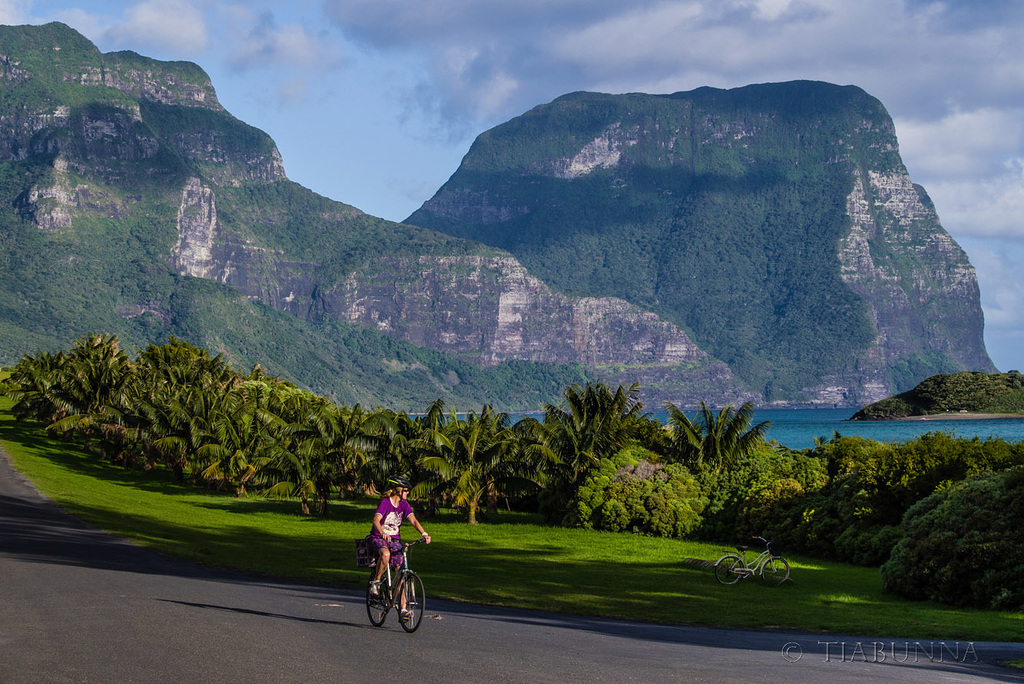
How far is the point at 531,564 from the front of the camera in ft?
95.7

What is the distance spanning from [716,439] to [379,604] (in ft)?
96.0

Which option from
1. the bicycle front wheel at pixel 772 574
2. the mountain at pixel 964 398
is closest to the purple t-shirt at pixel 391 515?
the bicycle front wheel at pixel 772 574

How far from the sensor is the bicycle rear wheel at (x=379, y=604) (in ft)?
47.2

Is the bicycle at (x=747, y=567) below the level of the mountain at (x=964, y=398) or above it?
below

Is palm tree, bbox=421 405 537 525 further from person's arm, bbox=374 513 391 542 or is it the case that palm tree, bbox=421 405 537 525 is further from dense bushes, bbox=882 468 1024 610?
person's arm, bbox=374 513 391 542

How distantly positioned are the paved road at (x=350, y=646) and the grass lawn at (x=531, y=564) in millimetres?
2087

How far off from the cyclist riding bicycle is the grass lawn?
6766mm

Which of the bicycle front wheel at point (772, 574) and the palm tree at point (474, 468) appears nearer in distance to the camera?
Result: the bicycle front wheel at point (772, 574)

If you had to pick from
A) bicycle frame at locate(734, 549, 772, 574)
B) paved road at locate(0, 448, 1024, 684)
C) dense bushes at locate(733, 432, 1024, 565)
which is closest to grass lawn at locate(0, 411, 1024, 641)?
bicycle frame at locate(734, 549, 772, 574)

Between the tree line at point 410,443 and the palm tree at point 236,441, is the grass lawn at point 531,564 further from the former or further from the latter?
the palm tree at point 236,441

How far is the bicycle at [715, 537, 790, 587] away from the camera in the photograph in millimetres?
25859

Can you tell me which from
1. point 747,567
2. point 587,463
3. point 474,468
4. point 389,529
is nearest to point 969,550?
point 747,567

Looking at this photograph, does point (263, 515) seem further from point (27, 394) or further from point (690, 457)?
point (27, 394)

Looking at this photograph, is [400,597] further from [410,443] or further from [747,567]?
[410,443]
